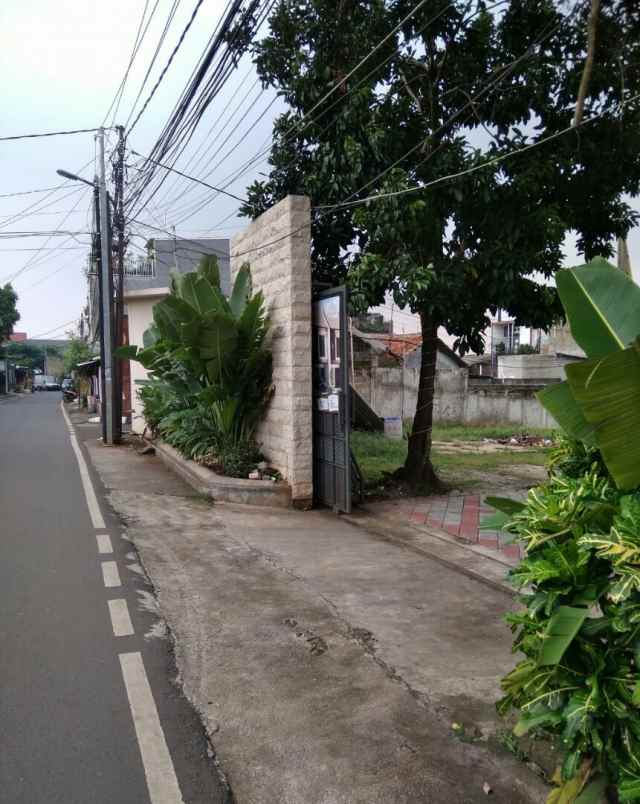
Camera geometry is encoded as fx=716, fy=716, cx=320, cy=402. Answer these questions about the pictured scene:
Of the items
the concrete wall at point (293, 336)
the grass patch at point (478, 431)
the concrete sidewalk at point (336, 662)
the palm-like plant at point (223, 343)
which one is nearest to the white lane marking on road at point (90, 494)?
the concrete sidewalk at point (336, 662)

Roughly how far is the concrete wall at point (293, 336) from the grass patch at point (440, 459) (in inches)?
67.5

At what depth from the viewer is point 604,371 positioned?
2469 millimetres

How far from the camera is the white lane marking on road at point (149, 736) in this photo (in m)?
3.08

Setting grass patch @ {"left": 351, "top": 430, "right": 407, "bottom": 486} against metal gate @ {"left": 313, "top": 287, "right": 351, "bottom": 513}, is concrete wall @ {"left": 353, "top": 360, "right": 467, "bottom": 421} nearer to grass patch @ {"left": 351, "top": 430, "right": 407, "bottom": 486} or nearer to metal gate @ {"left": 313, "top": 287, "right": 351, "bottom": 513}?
grass patch @ {"left": 351, "top": 430, "right": 407, "bottom": 486}

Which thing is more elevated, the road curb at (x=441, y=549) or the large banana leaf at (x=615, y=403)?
the large banana leaf at (x=615, y=403)

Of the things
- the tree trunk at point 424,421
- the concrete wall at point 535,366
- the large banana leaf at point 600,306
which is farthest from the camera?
the concrete wall at point 535,366

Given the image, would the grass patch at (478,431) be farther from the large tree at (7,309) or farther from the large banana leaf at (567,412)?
the large tree at (7,309)

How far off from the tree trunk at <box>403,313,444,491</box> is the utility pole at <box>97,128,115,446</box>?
32.7 feet

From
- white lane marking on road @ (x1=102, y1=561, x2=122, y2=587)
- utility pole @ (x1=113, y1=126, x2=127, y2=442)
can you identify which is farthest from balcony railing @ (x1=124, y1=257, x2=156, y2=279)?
white lane marking on road @ (x1=102, y1=561, x2=122, y2=587)

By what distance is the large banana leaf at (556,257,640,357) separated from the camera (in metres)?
2.85

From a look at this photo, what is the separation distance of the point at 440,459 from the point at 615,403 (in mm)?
11685

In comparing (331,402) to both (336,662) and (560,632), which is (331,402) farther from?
(560,632)

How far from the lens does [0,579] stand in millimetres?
6059

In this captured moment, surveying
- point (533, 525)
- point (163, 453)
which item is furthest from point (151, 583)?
point (163, 453)
